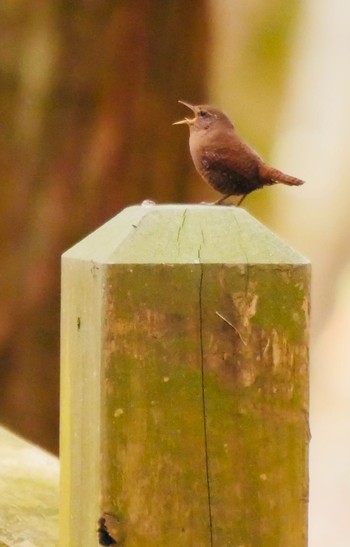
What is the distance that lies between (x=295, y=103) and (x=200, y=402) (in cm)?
518

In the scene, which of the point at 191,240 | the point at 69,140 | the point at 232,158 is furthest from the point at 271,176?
the point at 69,140

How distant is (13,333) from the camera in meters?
3.43

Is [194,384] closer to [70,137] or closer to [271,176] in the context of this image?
[271,176]

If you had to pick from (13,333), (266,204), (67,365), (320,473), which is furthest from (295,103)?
(67,365)

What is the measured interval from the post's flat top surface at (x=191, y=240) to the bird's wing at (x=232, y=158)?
551 mm

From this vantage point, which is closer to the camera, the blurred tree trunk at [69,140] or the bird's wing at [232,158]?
the bird's wing at [232,158]

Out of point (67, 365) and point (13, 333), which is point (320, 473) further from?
point (67, 365)

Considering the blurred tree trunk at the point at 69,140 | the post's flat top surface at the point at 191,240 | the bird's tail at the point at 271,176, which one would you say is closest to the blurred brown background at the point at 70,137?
the blurred tree trunk at the point at 69,140

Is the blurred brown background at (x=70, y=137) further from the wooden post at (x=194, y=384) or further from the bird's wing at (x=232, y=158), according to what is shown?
the wooden post at (x=194, y=384)

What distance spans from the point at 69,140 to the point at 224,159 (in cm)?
189

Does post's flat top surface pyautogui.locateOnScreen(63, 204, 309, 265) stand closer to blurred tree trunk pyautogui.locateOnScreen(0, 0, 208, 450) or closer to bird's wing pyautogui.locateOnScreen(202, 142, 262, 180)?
bird's wing pyautogui.locateOnScreen(202, 142, 262, 180)

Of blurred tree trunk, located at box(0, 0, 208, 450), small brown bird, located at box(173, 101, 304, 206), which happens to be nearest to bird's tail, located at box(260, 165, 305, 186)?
small brown bird, located at box(173, 101, 304, 206)

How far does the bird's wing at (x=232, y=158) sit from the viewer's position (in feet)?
5.33

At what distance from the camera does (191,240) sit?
1.04 metres
